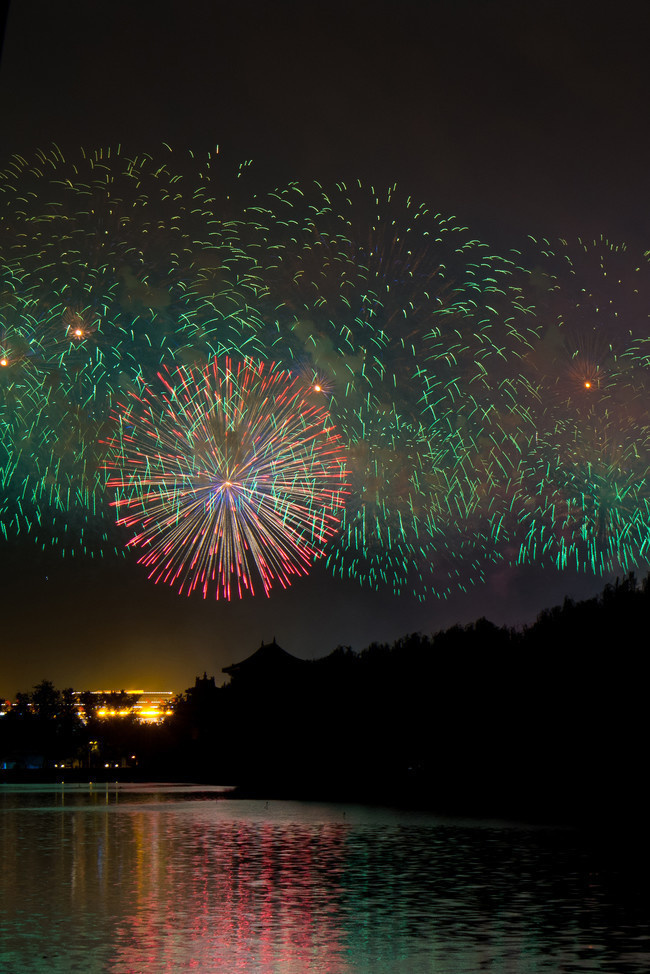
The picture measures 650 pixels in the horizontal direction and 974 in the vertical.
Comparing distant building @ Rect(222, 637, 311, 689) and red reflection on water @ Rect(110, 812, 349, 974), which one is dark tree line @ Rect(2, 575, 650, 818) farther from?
red reflection on water @ Rect(110, 812, 349, 974)

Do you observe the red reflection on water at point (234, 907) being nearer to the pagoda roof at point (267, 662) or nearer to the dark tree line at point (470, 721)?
the dark tree line at point (470, 721)

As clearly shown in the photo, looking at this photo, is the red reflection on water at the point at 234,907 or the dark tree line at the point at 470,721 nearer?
the red reflection on water at the point at 234,907

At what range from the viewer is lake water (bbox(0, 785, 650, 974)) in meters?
10.2

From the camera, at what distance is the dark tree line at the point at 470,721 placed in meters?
41.2

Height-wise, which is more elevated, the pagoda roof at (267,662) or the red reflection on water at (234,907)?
the pagoda roof at (267,662)

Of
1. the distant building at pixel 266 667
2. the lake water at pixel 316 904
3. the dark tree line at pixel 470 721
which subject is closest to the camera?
the lake water at pixel 316 904

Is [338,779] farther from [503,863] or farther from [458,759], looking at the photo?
[503,863]

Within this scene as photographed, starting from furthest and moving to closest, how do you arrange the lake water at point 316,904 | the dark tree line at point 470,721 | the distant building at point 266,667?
the distant building at point 266,667, the dark tree line at point 470,721, the lake water at point 316,904

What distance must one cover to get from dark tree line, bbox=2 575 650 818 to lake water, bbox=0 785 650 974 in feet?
48.6

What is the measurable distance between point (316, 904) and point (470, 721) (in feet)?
129

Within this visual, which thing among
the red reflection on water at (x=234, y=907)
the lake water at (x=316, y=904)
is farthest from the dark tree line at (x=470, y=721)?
the red reflection on water at (x=234, y=907)

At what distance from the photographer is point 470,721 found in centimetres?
5200

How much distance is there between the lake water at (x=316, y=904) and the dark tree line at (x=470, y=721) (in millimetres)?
14805

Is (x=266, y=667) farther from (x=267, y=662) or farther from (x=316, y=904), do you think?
(x=316, y=904)
